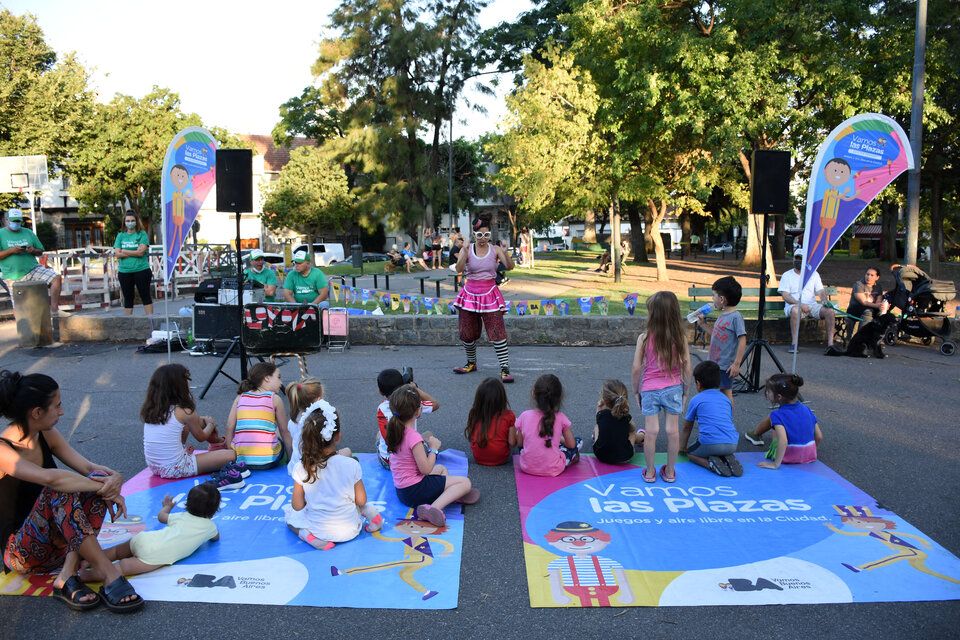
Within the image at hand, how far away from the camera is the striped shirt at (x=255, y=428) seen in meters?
5.59

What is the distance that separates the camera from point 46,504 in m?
3.65

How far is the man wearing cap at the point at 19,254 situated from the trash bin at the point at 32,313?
50cm

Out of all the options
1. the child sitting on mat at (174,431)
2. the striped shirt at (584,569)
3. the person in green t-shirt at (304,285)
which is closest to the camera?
the striped shirt at (584,569)

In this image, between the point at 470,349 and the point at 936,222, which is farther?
the point at 936,222

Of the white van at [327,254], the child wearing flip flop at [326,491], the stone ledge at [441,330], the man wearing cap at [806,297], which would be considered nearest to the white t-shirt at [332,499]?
the child wearing flip flop at [326,491]

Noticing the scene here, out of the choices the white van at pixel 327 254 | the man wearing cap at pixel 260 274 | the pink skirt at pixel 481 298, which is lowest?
the pink skirt at pixel 481 298

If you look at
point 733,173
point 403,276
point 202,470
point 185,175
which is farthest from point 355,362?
point 733,173

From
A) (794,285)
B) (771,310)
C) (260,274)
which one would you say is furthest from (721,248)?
(260,274)

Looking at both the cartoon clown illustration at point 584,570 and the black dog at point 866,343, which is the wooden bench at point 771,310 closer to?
the black dog at point 866,343

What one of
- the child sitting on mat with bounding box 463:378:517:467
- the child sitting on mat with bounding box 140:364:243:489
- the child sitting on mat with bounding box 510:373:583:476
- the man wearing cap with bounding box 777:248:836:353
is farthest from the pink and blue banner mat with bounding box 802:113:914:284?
the child sitting on mat with bounding box 140:364:243:489

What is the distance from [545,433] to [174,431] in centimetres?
277

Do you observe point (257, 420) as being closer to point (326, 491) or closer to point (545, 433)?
point (326, 491)

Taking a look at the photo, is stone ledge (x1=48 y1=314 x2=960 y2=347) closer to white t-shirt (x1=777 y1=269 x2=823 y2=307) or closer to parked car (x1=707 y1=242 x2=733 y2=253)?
white t-shirt (x1=777 y1=269 x2=823 y2=307)

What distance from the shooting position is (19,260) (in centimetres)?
1166
